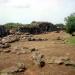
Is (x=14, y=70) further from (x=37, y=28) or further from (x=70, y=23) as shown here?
(x=37, y=28)

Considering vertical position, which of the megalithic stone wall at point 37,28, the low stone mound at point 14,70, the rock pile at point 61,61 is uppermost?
the megalithic stone wall at point 37,28

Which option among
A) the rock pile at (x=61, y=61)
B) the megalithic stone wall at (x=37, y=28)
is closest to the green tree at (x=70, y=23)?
the megalithic stone wall at (x=37, y=28)

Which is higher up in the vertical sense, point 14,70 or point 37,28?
point 37,28

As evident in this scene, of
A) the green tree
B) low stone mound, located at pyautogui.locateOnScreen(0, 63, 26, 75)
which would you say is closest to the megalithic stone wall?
the green tree

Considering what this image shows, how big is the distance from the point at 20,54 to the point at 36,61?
4.67m

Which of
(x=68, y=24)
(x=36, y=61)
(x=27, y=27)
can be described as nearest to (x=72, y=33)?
(x=68, y=24)

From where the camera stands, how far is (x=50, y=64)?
17875 millimetres

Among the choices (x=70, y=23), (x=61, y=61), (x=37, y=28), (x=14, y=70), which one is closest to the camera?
(x=14, y=70)

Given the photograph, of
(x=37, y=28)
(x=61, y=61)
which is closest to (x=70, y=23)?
(x=37, y=28)

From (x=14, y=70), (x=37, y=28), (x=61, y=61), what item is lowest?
(x=14, y=70)

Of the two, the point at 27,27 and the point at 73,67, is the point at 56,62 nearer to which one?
the point at 73,67

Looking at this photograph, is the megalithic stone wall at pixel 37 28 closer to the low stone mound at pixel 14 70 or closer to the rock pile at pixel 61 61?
the rock pile at pixel 61 61

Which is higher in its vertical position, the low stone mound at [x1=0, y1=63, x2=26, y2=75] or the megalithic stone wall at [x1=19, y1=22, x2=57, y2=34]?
the megalithic stone wall at [x1=19, y1=22, x2=57, y2=34]

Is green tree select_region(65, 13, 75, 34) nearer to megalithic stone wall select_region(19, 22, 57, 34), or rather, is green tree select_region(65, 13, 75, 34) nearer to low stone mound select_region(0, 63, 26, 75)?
megalithic stone wall select_region(19, 22, 57, 34)
